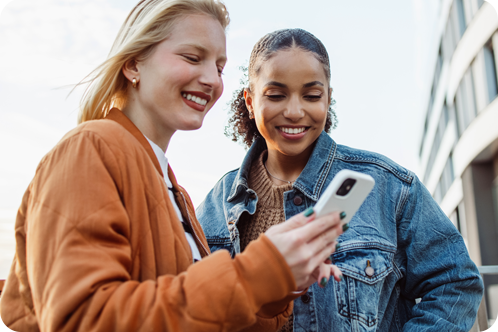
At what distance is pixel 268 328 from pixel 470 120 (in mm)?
19210

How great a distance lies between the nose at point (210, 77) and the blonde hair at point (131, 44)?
8.7 inches

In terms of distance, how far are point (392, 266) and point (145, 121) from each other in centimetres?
154

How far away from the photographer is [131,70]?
1.83 metres

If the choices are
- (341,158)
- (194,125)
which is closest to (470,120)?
(341,158)

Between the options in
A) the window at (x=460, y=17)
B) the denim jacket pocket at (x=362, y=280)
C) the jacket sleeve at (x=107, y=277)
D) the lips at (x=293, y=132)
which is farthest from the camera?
the window at (x=460, y=17)

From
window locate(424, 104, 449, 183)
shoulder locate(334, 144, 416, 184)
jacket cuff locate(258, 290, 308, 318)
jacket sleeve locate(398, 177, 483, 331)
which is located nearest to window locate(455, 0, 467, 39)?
window locate(424, 104, 449, 183)

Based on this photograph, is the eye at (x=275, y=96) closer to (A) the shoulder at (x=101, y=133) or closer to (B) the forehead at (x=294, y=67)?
(B) the forehead at (x=294, y=67)

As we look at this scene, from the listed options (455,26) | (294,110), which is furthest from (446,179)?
(294,110)

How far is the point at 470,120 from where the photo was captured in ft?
60.0

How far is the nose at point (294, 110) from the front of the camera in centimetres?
247

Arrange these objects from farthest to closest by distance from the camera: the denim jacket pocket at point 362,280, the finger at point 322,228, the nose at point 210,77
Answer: the denim jacket pocket at point 362,280 → the nose at point 210,77 → the finger at point 322,228

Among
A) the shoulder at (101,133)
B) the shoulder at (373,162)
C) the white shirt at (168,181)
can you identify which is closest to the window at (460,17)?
the shoulder at (373,162)

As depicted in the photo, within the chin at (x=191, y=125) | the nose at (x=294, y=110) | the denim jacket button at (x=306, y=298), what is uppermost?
the nose at (x=294, y=110)

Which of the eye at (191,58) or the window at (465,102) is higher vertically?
the window at (465,102)
